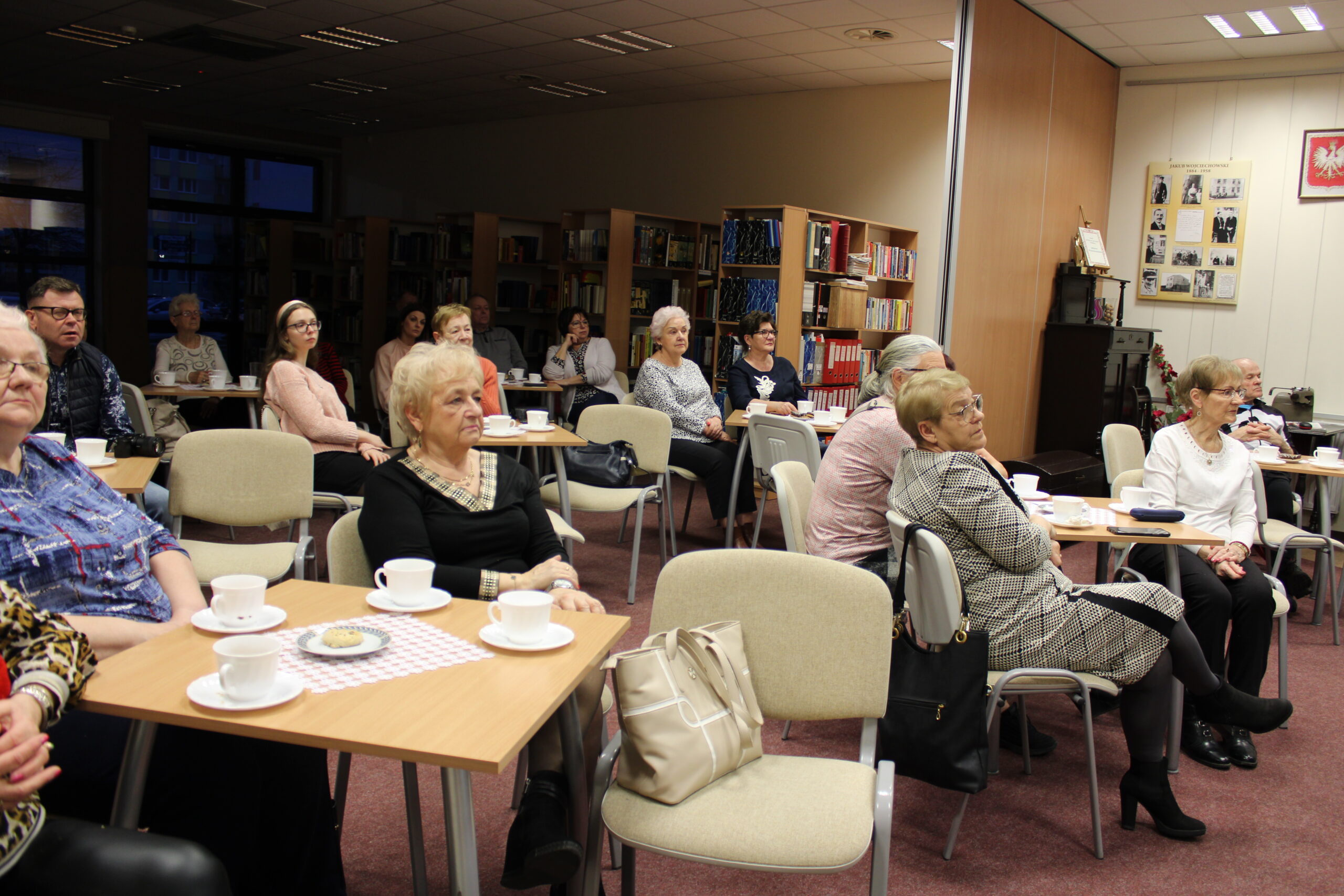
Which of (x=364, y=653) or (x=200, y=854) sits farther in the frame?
(x=364, y=653)

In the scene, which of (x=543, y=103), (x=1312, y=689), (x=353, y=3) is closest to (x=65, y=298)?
(x=353, y=3)

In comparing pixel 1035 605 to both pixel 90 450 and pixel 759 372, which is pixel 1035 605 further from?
pixel 759 372

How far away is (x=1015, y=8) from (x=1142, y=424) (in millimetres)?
3197

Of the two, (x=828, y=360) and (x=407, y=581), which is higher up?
(x=828, y=360)

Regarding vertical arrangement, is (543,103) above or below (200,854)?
above

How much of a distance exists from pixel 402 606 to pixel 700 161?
826 centimetres

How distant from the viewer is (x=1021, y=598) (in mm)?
2559

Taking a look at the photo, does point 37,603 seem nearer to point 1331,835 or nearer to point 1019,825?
point 1019,825

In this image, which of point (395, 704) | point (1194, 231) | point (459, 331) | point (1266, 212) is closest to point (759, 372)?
point (459, 331)

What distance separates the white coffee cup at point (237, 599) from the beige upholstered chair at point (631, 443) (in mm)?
2942

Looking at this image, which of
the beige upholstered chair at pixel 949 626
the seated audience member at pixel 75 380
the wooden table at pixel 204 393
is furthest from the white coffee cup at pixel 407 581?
the wooden table at pixel 204 393

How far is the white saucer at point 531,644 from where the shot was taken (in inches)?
67.4

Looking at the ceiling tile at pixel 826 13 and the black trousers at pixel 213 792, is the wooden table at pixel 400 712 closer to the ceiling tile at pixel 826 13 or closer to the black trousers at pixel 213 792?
the black trousers at pixel 213 792

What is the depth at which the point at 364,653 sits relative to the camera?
1.64 meters
